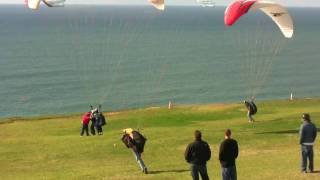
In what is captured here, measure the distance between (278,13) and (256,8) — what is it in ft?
5.51

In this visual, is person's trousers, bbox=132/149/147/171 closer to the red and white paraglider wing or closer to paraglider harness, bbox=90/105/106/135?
the red and white paraglider wing

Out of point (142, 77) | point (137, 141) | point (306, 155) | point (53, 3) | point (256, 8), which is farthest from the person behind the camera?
point (142, 77)

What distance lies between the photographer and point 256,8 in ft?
83.9

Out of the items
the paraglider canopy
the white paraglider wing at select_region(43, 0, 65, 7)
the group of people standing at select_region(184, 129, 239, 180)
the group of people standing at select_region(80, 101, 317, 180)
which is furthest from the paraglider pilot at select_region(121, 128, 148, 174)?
the white paraglider wing at select_region(43, 0, 65, 7)

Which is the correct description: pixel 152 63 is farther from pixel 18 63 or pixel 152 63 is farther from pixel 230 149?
pixel 230 149

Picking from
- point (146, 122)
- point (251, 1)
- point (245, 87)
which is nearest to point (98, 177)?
point (251, 1)

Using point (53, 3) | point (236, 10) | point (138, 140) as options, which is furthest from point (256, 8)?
point (53, 3)

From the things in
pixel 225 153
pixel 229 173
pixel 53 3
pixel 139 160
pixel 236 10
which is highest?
pixel 53 3

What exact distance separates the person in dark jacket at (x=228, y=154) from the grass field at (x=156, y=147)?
317 centimetres

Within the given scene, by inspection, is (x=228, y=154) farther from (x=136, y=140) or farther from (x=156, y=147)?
(x=156, y=147)

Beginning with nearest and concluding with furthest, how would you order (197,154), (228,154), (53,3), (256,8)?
(228,154) < (197,154) < (256,8) < (53,3)

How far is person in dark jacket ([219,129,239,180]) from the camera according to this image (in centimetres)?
1464

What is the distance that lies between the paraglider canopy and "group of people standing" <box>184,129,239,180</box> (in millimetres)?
10438

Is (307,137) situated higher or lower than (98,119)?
higher
